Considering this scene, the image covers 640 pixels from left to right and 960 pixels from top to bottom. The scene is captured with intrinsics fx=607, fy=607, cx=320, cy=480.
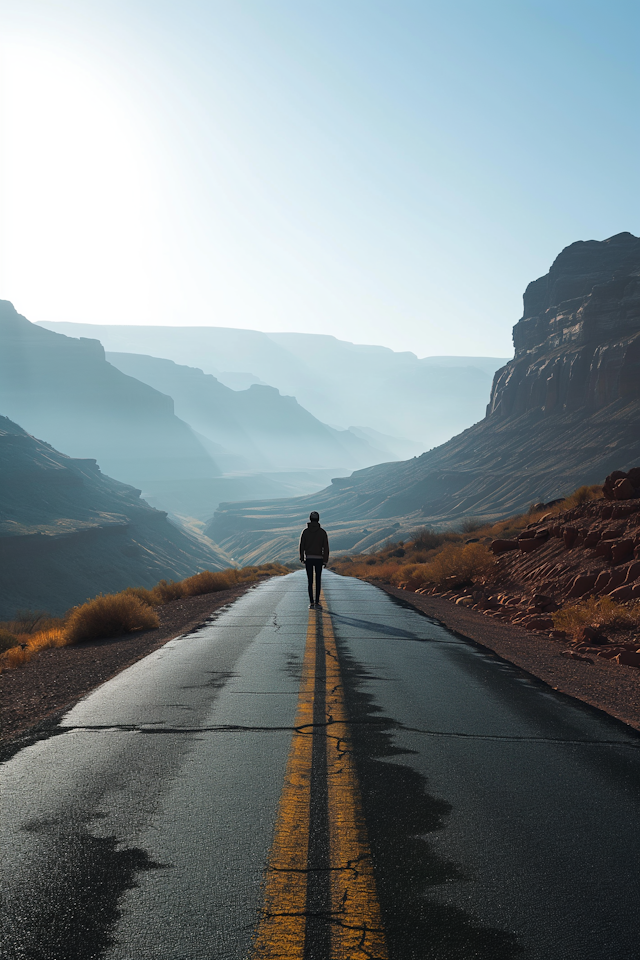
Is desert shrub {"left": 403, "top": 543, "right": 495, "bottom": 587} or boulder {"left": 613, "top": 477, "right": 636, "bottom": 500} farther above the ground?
boulder {"left": 613, "top": 477, "right": 636, "bottom": 500}

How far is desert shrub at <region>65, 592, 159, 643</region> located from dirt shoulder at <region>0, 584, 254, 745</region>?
329mm

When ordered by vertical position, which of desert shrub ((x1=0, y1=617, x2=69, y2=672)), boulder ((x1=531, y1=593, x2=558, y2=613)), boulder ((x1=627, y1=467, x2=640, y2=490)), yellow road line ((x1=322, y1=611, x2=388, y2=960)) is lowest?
desert shrub ((x1=0, y1=617, x2=69, y2=672))

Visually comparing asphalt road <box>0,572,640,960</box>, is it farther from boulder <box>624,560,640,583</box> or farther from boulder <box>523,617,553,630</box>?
boulder <box>624,560,640,583</box>

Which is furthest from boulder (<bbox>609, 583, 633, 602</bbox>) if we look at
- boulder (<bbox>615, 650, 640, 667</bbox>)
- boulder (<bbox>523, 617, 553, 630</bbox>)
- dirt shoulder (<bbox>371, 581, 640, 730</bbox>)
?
boulder (<bbox>615, 650, 640, 667</bbox>)

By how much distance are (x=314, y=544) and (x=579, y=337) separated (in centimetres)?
13107

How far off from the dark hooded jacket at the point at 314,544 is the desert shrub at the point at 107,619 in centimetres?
378

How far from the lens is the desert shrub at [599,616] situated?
10.9 m

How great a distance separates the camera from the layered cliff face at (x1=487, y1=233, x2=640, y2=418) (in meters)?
114

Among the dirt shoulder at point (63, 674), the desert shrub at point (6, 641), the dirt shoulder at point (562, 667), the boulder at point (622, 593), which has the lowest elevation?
the desert shrub at point (6, 641)

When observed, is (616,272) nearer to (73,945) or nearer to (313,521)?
(313,521)

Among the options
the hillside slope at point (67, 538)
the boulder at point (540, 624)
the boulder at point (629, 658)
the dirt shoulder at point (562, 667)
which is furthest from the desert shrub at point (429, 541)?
the hillside slope at point (67, 538)

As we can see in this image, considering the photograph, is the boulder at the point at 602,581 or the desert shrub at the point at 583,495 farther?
the desert shrub at the point at 583,495

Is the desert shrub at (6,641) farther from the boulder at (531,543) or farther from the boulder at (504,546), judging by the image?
the boulder at (504,546)

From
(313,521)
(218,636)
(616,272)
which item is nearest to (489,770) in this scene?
(218,636)
